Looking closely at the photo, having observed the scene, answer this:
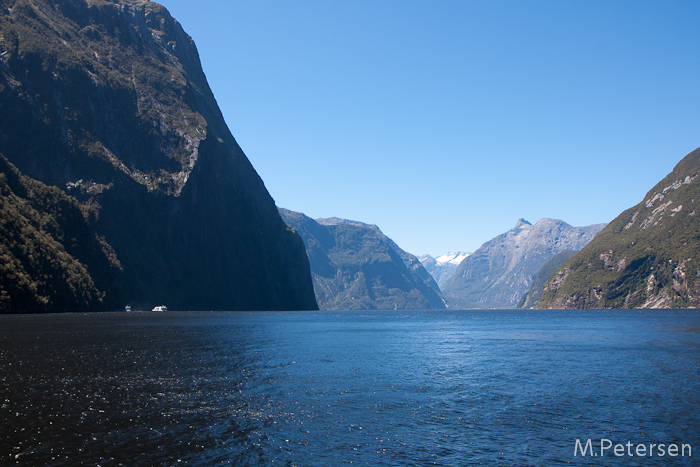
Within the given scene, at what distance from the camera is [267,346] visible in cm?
7188

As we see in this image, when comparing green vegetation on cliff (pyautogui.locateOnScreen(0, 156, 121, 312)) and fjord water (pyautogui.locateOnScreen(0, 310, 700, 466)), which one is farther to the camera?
green vegetation on cliff (pyautogui.locateOnScreen(0, 156, 121, 312))

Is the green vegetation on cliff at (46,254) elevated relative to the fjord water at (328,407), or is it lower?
elevated

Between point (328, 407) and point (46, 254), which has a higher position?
point (46, 254)

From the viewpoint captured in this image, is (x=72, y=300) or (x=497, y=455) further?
(x=72, y=300)

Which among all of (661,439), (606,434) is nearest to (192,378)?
(606,434)

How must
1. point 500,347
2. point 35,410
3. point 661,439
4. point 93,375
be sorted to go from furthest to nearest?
point 500,347 → point 93,375 → point 35,410 → point 661,439

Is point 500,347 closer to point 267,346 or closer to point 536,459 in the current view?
point 267,346

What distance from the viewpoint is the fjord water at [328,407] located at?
23703 mm

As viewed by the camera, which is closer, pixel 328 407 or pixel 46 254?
pixel 328 407

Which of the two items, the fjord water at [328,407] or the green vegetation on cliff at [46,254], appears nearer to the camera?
the fjord water at [328,407]

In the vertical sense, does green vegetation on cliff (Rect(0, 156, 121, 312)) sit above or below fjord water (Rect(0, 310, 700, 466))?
above

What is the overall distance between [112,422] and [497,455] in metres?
21.6

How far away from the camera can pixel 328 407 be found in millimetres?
33125

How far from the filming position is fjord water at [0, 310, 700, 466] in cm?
2370
